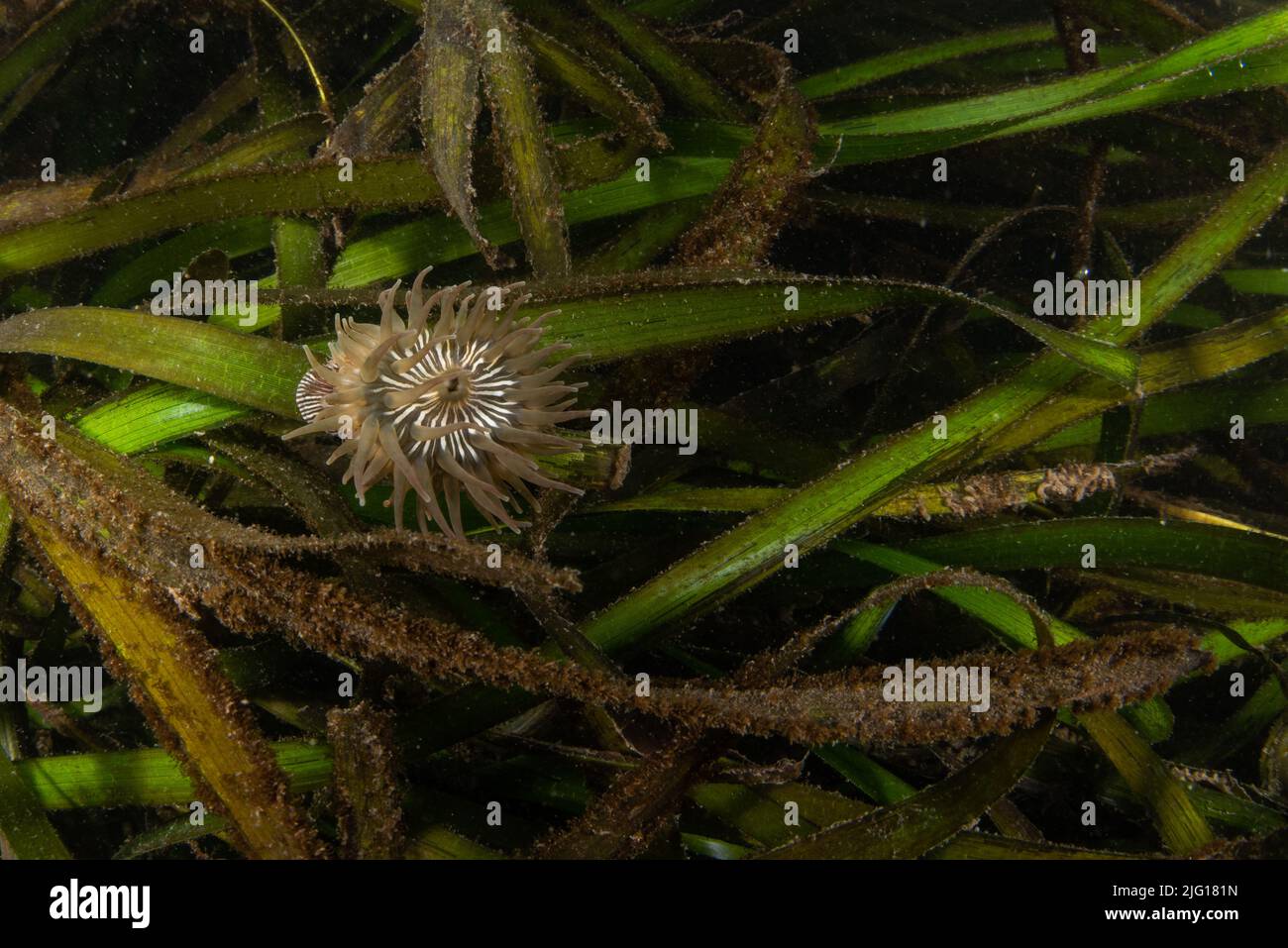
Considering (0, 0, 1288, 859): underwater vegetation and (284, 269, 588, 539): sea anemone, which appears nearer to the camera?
(284, 269, 588, 539): sea anemone

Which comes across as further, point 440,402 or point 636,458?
point 636,458

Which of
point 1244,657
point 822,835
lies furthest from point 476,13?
point 1244,657

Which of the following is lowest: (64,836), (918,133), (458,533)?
(64,836)

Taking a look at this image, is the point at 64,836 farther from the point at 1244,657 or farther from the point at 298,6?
the point at 1244,657
